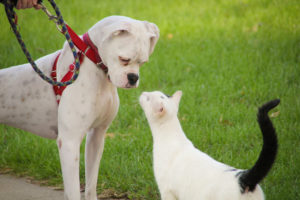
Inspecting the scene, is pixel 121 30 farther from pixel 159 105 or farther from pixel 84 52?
pixel 159 105

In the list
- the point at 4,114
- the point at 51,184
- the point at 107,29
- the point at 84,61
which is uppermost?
the point at 107,29

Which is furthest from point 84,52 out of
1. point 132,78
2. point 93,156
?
point 93,156

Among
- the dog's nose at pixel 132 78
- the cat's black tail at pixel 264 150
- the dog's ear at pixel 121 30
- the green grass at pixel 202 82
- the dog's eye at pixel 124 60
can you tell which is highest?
the dog's ear at pixel 121 30

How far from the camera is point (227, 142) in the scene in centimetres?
491

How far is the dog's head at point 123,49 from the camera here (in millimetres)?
3240

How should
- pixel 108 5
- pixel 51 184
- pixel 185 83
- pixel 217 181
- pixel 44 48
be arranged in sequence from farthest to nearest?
pixel 108 5, pixel 44 48, pixel 185 83, pixel 51 184, pixel 217 181

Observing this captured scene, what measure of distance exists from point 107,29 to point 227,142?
227 cm

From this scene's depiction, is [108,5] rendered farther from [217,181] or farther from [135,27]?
[217,181]

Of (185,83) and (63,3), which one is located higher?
(63,3)

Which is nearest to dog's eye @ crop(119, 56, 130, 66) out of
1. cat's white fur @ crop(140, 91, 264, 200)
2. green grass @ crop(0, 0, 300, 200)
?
cat's white fur @ crop(140, 91, 264, 200)

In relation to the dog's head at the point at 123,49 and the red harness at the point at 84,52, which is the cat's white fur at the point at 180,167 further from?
the red harness at the point at 84,52

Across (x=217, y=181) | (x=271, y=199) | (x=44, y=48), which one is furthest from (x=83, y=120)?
(x=44, y=48)

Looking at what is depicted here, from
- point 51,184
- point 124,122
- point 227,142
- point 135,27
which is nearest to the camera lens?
point 135,27

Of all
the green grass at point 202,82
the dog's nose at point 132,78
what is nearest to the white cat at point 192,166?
the dog's nose at point 132,78
